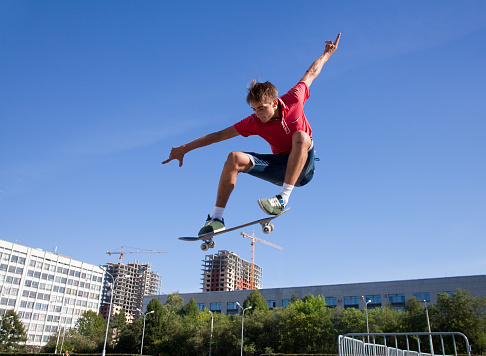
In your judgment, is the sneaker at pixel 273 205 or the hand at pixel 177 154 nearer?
the sneaker at pixel 273 205

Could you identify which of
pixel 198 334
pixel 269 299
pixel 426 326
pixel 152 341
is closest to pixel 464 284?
pixel 426 326

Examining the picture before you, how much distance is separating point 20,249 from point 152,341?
56.2m

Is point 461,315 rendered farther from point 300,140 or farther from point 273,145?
point 300,140

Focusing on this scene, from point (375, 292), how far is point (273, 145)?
6407cm

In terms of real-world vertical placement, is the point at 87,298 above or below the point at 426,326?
above

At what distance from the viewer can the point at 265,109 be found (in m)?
5.59

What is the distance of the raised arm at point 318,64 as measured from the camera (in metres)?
Result: 6.73

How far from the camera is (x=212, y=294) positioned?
264 ft

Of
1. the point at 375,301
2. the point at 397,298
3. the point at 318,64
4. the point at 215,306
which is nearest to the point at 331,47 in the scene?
the point at 318,64

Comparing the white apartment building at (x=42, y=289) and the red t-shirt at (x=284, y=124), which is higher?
the white apartment building at (x=42, y=289)

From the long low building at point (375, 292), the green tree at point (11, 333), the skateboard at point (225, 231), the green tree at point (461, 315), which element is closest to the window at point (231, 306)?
the long low building at point (375, 292)

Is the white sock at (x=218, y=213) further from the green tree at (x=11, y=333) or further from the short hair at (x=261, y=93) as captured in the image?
the green tree at (x=11, y=333)

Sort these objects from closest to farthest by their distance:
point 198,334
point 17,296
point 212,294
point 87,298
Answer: point 198,334
point 212,294
point 17,296
point 87,298

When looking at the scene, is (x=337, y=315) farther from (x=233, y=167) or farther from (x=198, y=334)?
(x=233, y=167)
